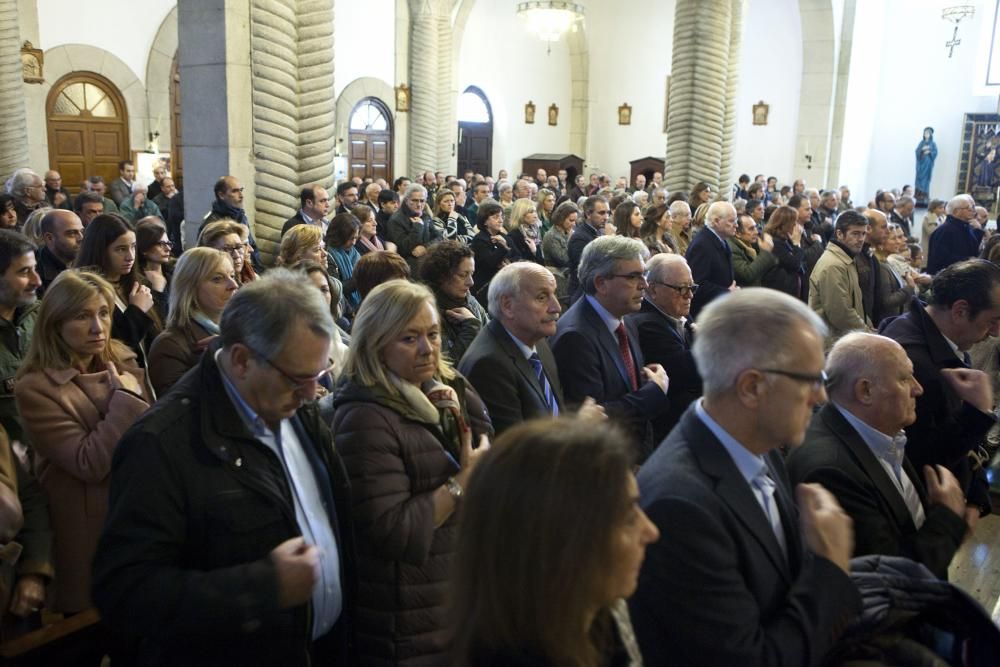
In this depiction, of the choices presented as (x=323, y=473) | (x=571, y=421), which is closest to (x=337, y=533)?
(x=323, y=473)

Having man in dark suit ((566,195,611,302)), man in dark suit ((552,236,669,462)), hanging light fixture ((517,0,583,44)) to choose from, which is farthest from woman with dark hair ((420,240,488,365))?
hanging light fixture ((517,0,583,44))

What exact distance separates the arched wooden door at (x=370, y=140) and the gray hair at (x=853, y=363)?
13841mm

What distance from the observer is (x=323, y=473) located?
2.07 metres

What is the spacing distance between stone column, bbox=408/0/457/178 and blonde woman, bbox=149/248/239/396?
42.5 feet

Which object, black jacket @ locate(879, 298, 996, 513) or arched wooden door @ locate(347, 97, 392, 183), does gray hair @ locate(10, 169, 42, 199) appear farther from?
arched wooden door @ locate(347, 97, 392, 183)

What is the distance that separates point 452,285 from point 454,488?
198 cm

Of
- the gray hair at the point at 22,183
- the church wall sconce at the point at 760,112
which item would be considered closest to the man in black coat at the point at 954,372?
the gray hair at the point at 22,183

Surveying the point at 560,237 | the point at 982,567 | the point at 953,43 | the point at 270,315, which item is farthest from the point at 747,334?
the point at 953,43

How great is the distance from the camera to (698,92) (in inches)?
395

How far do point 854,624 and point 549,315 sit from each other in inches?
66.5

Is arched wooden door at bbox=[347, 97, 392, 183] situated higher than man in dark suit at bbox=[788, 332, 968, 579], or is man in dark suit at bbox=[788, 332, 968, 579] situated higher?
arched wooden door at bbox=[347, 97, 392, 183]

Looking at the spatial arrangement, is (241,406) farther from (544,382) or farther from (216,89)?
(216,89)

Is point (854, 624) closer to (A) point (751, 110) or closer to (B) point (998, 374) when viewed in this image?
(B) point (998, 374)

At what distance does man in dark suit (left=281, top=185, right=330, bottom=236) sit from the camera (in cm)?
593
